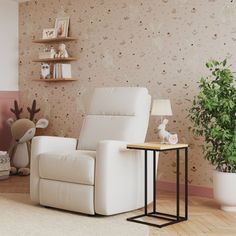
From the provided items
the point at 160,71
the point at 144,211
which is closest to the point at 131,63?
the point at 160,71

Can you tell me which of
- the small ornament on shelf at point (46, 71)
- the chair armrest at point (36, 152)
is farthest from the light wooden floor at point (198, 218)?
the small ornament on shelf at point (46, 71)

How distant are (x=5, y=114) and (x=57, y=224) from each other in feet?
9.64

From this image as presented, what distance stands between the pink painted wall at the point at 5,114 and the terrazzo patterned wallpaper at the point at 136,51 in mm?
162

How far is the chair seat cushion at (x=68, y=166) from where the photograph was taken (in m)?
3.46

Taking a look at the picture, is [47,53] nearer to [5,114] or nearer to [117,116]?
[5,114]

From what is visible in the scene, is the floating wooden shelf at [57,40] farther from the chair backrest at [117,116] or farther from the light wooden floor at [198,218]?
the light wooden floor at [198,218]

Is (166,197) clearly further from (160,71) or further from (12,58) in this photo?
(12,58)

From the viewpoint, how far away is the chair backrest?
12.7 feet

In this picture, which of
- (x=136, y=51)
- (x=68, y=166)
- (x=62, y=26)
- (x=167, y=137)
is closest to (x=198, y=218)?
(x=167, y=137)

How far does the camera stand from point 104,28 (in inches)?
202

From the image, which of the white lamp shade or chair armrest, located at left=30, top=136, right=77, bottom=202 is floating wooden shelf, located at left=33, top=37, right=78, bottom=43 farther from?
the white lamp shade

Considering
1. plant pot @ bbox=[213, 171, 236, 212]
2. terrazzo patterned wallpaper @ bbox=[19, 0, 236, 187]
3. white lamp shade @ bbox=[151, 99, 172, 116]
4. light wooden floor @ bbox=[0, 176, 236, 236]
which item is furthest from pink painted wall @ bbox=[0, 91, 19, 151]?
plant pot @ bbox=[213, 171, 236, 212]

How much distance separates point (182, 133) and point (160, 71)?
673 millimetres

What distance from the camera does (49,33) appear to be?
18.3 feet
